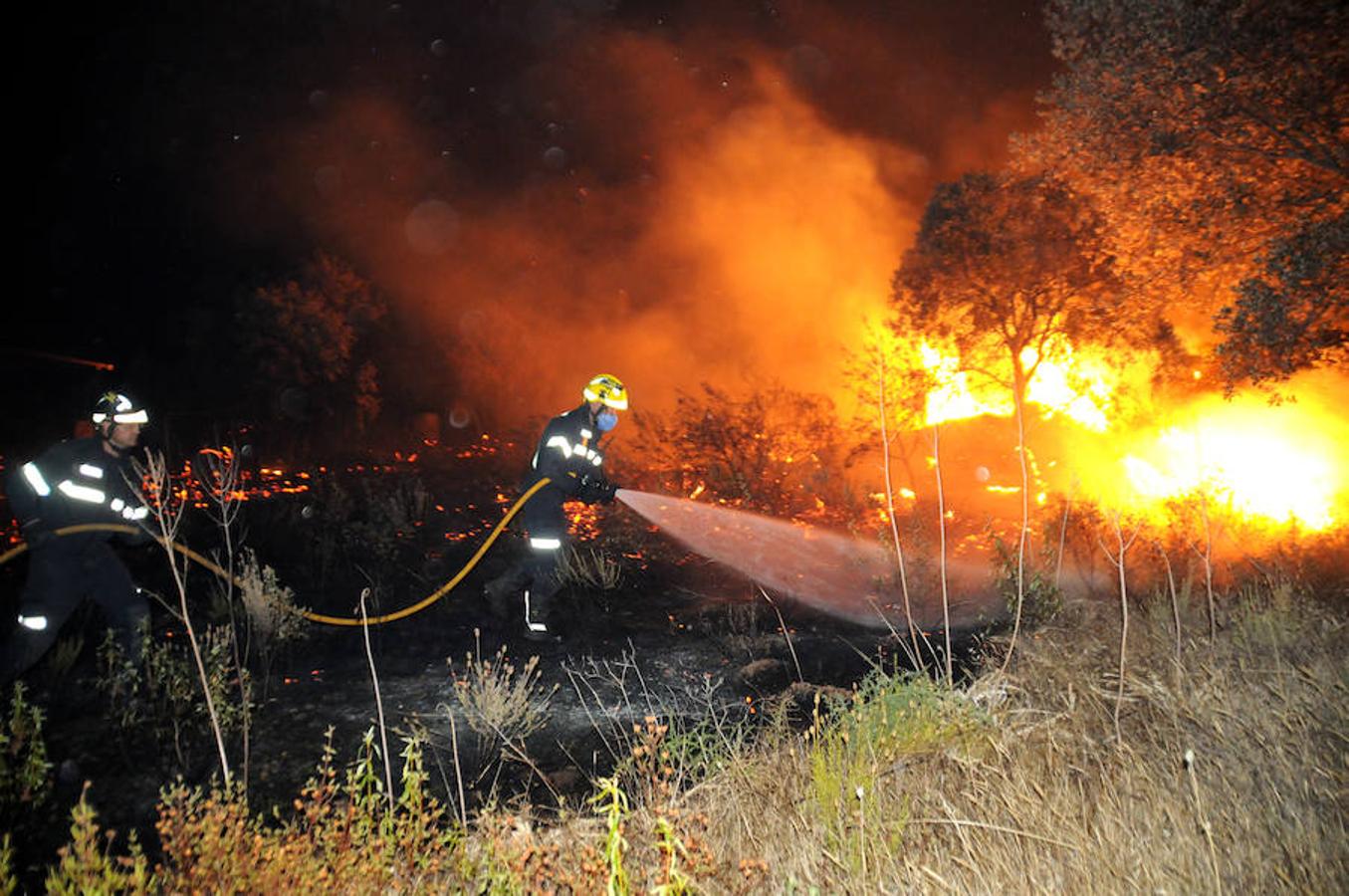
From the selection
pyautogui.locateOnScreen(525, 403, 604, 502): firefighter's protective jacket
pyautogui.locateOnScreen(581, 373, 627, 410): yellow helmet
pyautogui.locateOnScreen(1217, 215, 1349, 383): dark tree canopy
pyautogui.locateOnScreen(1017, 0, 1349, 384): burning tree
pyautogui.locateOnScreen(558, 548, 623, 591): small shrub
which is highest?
pyautogui.locateOnScreen(1017, 0, 1349, 384): burning tree

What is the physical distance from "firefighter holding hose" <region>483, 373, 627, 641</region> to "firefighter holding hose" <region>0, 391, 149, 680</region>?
2896 mm

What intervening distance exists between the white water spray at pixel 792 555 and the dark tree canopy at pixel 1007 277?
4058 millimetres

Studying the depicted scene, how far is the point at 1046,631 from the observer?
537 centimetres

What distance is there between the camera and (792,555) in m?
9.78

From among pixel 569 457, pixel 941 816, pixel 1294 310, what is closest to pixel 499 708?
pixel 941 816

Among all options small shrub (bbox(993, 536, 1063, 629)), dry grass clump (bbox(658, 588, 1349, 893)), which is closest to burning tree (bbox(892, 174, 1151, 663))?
small shrub (bbox(993, 536, 1063, 629))

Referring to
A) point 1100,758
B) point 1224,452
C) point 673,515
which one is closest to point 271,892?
point 1100,758

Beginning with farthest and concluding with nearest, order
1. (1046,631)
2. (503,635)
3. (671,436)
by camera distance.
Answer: (671,436)
(503,635)
(1046,631)

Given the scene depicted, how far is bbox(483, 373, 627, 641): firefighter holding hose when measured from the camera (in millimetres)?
6953

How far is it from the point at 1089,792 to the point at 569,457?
483 centimetres

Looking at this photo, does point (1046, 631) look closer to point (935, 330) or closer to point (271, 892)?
point (271, 892)

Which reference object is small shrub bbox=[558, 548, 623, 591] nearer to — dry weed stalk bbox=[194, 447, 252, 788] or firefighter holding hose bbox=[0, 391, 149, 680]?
dry weed stalk bbox=[194, 447, 252, 788]

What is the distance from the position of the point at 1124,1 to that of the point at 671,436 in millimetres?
7377

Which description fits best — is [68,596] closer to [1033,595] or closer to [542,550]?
[542,550]
